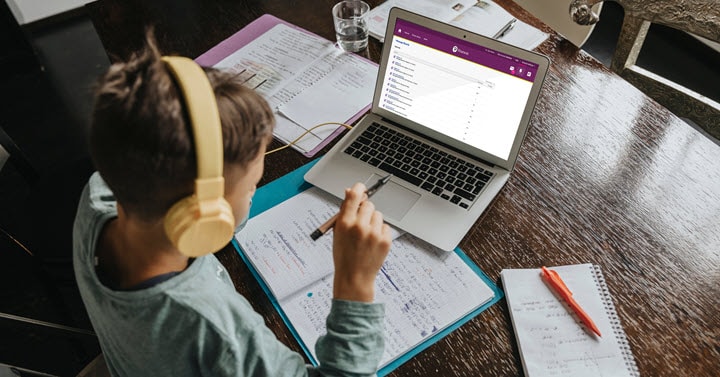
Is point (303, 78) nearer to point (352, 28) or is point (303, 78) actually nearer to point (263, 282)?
point (352, 28)

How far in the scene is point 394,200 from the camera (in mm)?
950

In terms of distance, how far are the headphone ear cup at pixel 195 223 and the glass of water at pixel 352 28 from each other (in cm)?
85

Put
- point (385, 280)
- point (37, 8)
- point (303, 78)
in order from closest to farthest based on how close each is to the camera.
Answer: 1. point (385, 280)
2. point (303, 78)
3. point (37, 8)

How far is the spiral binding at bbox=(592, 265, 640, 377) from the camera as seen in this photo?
2.43ft

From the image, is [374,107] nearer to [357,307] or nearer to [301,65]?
[301,65]

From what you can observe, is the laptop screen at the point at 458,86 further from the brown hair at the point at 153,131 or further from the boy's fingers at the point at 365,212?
the brown hair at the point at 153,131

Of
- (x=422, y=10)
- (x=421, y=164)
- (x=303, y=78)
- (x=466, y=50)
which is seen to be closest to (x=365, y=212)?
(x=421, y=164)

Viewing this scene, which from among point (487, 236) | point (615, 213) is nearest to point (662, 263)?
point (615, 213)

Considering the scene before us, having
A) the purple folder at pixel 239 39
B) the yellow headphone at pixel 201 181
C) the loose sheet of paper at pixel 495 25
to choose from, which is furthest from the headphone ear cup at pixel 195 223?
the loose sheet of paper at pixel 495 25

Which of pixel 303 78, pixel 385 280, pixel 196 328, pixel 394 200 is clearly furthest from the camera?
pixel 303 78

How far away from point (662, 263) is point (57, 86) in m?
2.58

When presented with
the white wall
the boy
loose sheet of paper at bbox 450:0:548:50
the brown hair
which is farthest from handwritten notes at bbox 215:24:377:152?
the white wall

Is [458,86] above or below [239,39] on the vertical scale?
above

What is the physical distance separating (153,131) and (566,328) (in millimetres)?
635
